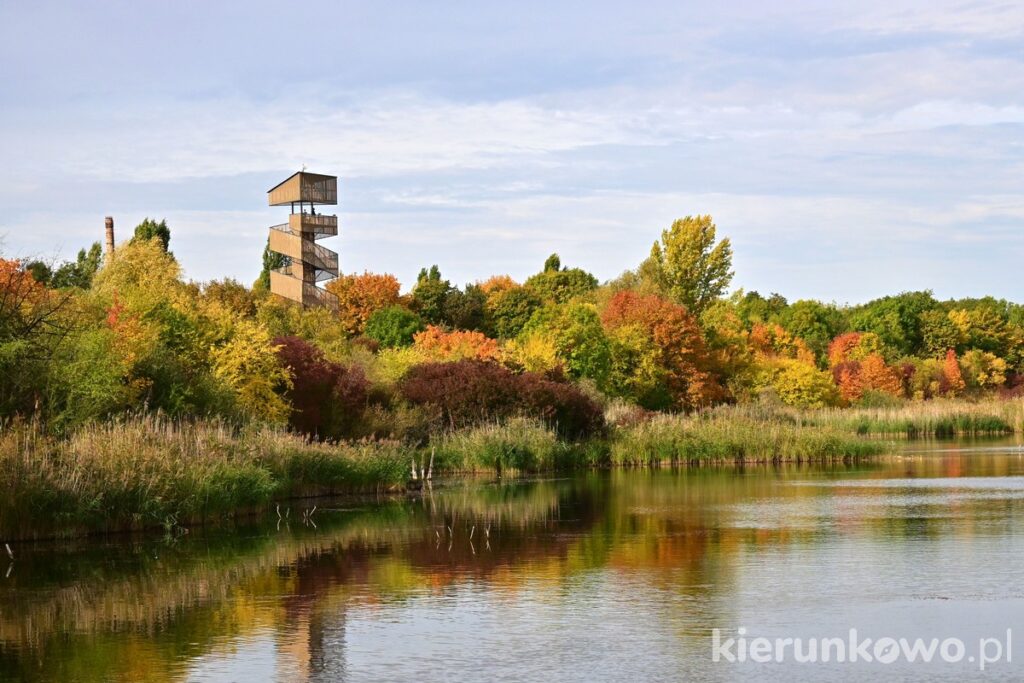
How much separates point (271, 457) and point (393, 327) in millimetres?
41384

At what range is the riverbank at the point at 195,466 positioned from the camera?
22.2 metres

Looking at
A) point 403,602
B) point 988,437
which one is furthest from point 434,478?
point 988,437

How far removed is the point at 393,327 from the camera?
70250 millimetres

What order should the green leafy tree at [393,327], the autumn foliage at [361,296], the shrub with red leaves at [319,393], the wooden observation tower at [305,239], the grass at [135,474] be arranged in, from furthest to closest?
the autumn foliage at [361,296] → the wooden observation tower at [305,239] → the green leafy tree at [393,327] → the shrub with red leaves at [319,393] → the grass at [135,474]

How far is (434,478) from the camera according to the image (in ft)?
127

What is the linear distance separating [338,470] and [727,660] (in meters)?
20.1

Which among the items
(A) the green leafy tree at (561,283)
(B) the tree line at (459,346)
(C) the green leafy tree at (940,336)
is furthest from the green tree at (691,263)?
(C) the green leafy tree at (940,336)

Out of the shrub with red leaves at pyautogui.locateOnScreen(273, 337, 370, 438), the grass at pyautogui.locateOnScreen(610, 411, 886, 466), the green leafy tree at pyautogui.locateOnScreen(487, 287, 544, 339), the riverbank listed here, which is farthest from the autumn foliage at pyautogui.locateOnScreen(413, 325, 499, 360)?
the green leafy tree at pyautogui.locateOnScreen(487, 287, 544, 339)

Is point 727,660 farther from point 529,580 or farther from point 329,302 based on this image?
point 329,302

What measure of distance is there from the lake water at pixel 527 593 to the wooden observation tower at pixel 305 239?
4784cm

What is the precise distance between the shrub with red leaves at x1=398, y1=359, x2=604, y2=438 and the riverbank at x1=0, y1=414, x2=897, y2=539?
1.38 metres

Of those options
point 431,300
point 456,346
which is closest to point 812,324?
point 431,300

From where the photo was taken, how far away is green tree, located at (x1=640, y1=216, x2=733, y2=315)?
76.5m

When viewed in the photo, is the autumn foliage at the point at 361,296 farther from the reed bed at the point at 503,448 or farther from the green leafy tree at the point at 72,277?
the reed bed at the point at 503,448
